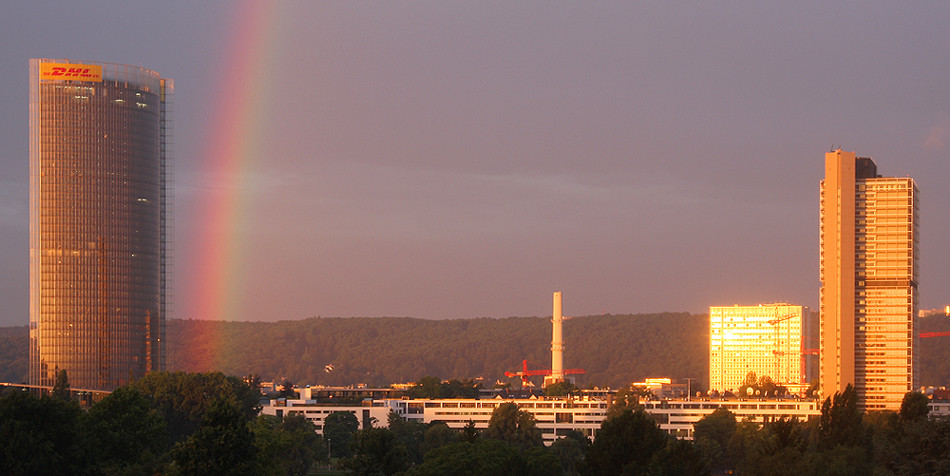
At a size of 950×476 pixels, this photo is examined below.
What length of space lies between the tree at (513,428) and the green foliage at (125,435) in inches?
2708

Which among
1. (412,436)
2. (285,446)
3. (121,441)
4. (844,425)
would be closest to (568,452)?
(412,436)

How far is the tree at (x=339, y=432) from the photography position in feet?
543

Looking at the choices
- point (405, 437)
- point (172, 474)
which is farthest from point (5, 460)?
point (405, 437)

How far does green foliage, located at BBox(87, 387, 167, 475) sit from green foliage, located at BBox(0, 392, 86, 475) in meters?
2.44

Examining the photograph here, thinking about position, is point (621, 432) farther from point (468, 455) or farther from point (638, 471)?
Answer: point (468, 455)

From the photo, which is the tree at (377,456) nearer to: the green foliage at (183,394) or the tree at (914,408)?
the tree at (914,408)

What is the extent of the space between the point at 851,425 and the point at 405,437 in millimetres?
67472

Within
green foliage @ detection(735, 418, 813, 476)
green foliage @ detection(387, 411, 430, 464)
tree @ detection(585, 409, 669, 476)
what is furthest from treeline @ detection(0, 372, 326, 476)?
green foliage @ detection(387, 411, 430, 464)

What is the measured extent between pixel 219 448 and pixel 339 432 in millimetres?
106377

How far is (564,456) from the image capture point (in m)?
137

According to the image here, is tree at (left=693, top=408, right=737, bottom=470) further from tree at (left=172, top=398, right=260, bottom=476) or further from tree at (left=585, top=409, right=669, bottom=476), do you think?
tree at (left=172, top=398, right=260, bottom=476)

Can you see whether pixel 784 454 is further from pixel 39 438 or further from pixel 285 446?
pixel 39 438

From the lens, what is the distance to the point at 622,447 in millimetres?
73125

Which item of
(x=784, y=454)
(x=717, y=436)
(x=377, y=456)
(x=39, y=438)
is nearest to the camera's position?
(x=377, y=456)
